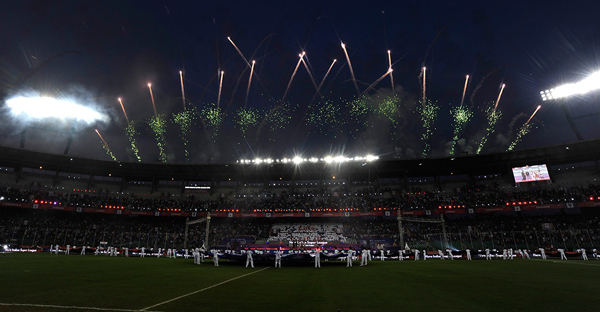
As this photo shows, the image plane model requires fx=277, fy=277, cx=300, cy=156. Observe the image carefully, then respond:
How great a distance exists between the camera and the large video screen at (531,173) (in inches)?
1667

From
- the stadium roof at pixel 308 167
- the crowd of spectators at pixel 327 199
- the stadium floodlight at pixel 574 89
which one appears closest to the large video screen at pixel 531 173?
the stadium roof at pixel 308 167

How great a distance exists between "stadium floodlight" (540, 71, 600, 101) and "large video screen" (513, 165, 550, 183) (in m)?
12.0

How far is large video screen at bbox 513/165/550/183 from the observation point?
42.3 meters

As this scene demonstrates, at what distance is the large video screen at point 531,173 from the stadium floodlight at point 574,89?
12.0m

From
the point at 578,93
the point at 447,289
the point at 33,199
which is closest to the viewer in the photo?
the point at 447,289

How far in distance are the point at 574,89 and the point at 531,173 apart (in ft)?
45.9

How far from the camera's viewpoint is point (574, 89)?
34906 mm

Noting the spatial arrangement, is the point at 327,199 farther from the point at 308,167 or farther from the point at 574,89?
the point at 574,89

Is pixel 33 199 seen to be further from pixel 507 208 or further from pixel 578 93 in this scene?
pixel 578 93

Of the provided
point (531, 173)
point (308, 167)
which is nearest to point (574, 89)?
point (531, 173)

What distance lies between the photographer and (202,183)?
185ft

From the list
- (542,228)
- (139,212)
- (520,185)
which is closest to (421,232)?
(542,228)

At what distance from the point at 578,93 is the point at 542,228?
60.5 feet

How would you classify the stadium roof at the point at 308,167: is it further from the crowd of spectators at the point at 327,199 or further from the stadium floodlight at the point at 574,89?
the stadium floodlight at the point at 574,89
